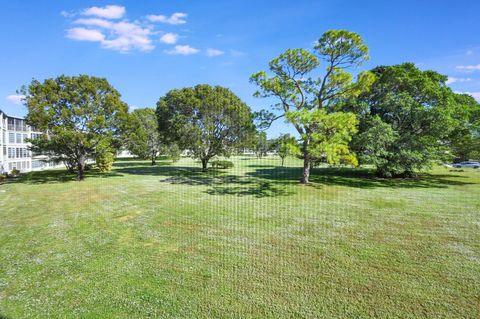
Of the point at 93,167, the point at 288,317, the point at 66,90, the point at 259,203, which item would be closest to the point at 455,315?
the point at 288,317

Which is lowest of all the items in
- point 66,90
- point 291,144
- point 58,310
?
point 58,310

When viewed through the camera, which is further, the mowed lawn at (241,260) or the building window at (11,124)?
the building window at (11,124)

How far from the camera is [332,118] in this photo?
55.4 feet

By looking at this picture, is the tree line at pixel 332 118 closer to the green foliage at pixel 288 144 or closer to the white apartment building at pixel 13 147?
the green foliage at pixel 288 144

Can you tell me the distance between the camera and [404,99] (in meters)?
21.6

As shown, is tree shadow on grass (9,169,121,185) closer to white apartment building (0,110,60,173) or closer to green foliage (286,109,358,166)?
white apartment building (0,110,60,173)

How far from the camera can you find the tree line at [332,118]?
18375mm

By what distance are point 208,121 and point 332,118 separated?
624 inches

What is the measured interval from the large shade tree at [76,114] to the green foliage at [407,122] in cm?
2287

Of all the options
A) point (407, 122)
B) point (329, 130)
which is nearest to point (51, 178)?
point (329, 130)

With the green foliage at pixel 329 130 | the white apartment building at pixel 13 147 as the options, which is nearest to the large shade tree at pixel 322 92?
the green foliage at pixel 329 130

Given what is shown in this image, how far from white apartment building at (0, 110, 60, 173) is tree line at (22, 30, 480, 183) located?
11227mm

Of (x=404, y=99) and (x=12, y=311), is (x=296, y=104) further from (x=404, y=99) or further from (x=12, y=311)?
(x=12, y=311)

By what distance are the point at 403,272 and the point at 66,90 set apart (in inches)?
1079
